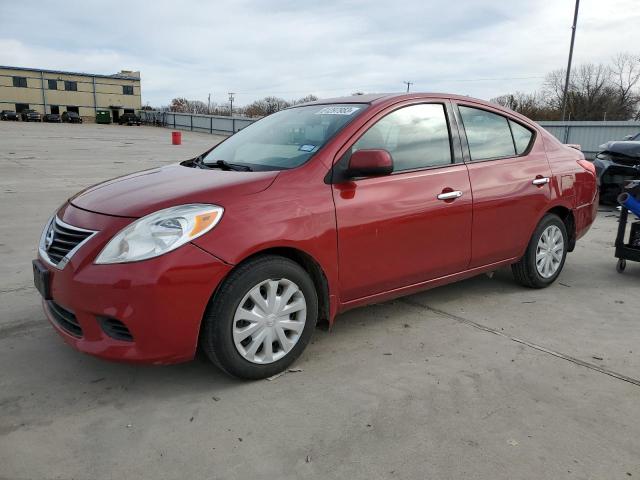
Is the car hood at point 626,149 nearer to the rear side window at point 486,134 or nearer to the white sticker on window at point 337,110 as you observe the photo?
the rear side window at point 486,134

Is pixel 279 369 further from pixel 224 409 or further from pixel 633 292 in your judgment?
pixel 633 292

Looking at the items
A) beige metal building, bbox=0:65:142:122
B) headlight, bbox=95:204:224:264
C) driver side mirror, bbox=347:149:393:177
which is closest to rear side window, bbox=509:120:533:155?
driver side mirror, bbox=347:149:393:177

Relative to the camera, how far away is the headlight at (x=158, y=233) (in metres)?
2.59

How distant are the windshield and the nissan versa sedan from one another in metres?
0.02

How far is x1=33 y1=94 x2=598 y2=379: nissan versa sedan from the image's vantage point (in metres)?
2.63

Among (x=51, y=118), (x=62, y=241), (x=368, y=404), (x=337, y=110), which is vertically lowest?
(x=368, y=404)

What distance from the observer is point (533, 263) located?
176 inches

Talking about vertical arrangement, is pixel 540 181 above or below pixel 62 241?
above

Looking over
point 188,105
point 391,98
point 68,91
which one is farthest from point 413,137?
point 188,105

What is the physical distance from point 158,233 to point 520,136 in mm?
3176

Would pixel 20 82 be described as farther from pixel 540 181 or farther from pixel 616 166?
pixel 540 181

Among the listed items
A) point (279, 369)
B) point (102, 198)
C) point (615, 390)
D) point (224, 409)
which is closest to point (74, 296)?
point (102, 198)

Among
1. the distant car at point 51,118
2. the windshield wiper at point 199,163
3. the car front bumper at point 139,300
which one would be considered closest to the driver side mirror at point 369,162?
the car front bumper at point 139,300

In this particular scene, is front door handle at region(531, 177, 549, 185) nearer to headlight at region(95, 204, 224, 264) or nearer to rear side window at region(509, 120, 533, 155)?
rear side window at region(509, 120, 533, 155)
